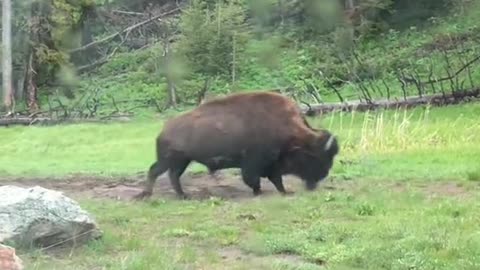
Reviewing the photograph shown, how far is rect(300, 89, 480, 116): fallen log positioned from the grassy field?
551 centimetres

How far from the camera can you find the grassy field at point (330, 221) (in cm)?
782

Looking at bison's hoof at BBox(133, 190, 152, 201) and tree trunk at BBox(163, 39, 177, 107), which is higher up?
bison's hoof at BBox(133, 190, 152, 201)

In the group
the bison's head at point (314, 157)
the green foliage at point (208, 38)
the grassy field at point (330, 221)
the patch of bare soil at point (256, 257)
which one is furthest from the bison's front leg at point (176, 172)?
the green foliage at point (208, 38)

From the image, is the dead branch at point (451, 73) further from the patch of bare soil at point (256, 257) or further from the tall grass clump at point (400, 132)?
the patch of bare soil at point (256, 257)

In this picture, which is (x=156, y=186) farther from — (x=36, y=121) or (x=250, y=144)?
(x=36, y=121)

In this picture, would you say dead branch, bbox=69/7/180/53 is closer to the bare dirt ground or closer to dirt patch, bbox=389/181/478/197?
the bare dirt ground

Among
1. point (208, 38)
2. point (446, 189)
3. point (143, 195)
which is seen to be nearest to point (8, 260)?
point (143, 195)

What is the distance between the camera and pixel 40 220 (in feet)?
27.0

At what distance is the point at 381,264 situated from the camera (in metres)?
7.63

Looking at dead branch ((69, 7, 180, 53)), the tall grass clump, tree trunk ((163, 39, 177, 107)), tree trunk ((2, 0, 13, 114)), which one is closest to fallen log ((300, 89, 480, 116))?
the tall grass clump

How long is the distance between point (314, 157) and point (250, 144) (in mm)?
795

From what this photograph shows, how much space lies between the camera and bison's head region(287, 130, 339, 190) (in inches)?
480

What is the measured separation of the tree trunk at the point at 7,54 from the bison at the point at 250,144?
18957mm

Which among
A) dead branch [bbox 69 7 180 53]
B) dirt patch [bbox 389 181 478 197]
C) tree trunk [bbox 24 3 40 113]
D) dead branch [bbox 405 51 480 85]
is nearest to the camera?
dirt patch [bbox 389 181 478 197]
